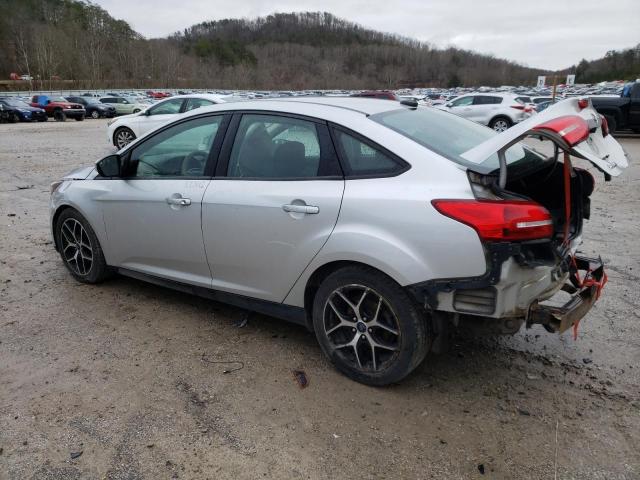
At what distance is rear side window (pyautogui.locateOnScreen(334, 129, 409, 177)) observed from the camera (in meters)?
2.84

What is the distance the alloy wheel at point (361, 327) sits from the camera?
289 cm

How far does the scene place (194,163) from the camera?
3.74 meters

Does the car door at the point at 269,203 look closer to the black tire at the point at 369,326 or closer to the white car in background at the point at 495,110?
the black tire at the point at 369,326

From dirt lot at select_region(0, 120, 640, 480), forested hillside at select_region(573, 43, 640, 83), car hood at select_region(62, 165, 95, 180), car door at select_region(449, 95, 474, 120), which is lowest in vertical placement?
dirt lot at select_region(0, 120, 640, 480)

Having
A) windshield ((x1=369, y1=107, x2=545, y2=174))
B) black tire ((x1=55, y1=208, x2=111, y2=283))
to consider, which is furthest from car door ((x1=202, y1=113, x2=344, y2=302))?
black tire ((x1=55, y1=208, x2=111, y2=283))

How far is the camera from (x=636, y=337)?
141 inches

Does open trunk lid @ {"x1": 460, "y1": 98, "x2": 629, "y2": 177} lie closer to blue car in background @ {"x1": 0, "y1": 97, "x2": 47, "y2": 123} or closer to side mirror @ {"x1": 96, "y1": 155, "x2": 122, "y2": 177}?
side mirror @ {"x1": 96, "y1": 155, "x2": 122, "y2": 177}

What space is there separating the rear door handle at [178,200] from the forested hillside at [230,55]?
8252 cm

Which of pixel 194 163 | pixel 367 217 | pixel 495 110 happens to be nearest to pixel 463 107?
pixel 495 110

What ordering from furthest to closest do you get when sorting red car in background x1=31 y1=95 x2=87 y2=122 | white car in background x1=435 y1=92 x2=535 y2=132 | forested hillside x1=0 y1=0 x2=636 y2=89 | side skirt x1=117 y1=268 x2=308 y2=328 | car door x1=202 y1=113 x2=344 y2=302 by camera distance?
forested hillside x1=0 y1=0 x2=636 y2=89 < red car in background x1=31 y1=95 x2=87 y2=122 < white car in background x1=435 y1=92 x2=535 y2=132 < side skirt x1=117 y1=268 x2=308 y2=328 < car door x1=202 y1=113 x2=344 y2=302

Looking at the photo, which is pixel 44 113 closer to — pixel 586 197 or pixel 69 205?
pixel 69 205

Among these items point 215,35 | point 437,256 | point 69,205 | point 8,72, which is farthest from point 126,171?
point 215,35

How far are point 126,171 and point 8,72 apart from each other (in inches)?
3921

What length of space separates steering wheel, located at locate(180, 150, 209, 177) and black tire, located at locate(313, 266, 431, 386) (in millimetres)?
1283
